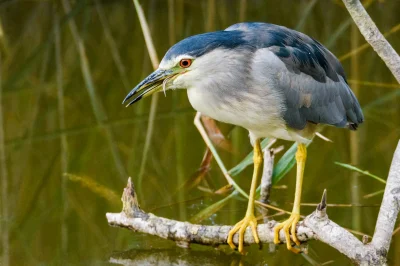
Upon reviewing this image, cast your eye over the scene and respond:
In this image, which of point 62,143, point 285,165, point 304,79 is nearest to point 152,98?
point 62,143

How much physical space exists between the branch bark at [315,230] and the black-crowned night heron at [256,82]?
0.25ft

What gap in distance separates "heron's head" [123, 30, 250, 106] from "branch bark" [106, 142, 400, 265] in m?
0.66

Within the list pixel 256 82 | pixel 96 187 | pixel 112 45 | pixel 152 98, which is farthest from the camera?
pixel 112 45

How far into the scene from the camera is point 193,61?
3.92 metres

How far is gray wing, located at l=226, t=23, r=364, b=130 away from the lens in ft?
13.8

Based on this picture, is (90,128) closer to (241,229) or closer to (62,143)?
(62,143)

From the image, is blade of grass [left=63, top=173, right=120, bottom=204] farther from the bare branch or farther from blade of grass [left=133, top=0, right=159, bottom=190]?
the bare branch

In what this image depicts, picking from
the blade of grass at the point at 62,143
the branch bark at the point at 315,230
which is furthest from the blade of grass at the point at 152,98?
the branch bark at the point at 315,230

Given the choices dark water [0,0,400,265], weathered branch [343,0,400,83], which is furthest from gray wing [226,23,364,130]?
dark water [0,0,400,265]

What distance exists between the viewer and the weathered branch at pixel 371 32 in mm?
3526

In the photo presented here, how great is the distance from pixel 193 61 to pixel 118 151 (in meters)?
2.53

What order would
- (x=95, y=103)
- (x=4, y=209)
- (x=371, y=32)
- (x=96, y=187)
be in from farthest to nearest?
(x=95, y=103) → (x=96, y=187) → (x=4, y=209) → (x=371, y=32)

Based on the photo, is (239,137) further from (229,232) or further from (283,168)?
(229,232)

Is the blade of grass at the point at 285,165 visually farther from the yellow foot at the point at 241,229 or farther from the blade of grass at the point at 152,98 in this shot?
the blade of grass at the point at 152,98
